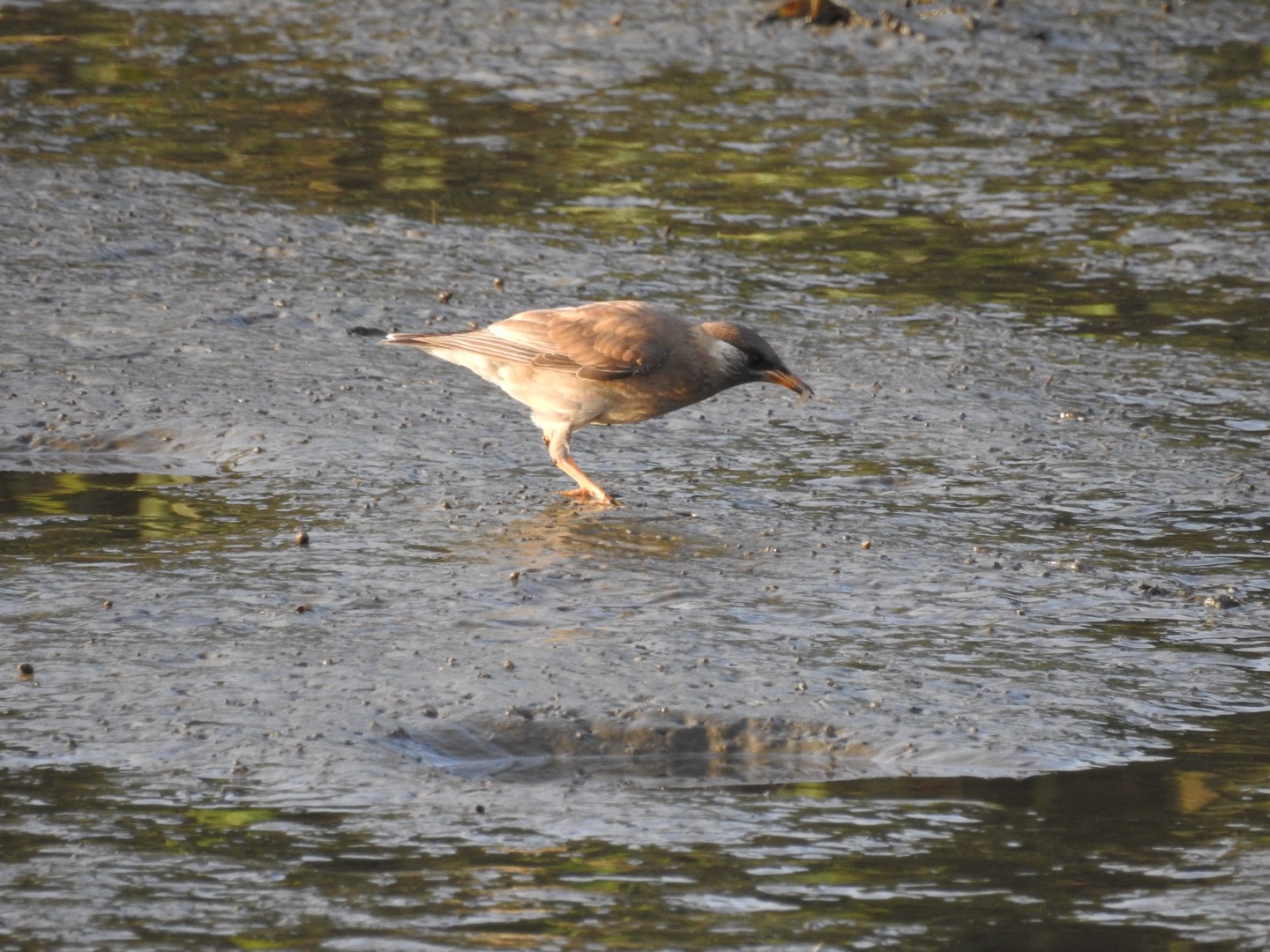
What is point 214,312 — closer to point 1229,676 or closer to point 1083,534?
point 1083,534

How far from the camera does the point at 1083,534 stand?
709 centimetres

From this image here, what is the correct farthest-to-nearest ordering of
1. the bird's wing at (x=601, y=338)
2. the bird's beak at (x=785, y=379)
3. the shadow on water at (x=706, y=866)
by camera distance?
the bird's beak at (x=785, y=379), the bird's wing at (x=601, y=338), the shadow on water at (x=706, y=866)

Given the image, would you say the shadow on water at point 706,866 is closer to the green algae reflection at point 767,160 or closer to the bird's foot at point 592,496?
the bird's foot at point 592,496

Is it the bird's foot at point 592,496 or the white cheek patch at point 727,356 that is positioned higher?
the white cheek patch at point 727,356

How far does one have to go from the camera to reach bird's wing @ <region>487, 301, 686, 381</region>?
7273mm

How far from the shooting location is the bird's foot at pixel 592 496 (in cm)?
732

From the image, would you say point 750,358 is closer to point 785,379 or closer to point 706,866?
point 785,379

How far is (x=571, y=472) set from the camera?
7422mm

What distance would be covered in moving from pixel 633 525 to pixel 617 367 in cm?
66

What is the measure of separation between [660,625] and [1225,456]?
318cm

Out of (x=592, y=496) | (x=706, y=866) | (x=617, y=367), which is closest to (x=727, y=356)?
(x=617, y=367)

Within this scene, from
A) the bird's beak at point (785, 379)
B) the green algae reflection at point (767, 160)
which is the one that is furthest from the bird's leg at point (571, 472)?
the green algae reflection at point (767, 160)

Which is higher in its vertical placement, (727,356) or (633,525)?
(727,356)

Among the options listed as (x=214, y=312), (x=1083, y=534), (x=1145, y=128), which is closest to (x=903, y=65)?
(x=1145, y=128)
